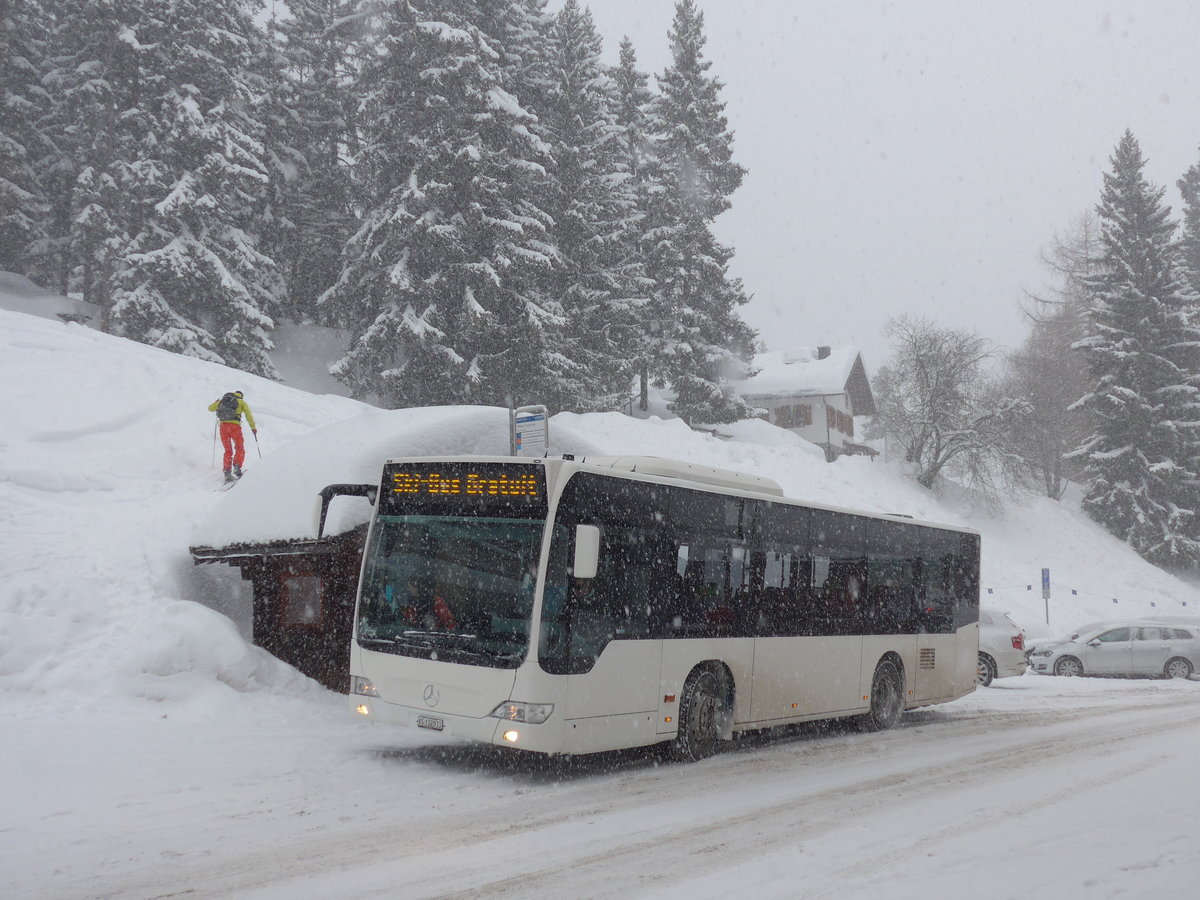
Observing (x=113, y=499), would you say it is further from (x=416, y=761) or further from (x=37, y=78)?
(x=37, y=78)

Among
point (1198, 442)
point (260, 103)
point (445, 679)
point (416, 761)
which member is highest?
point (260, 103)

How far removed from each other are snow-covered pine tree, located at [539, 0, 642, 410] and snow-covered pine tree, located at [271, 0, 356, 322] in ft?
35.9

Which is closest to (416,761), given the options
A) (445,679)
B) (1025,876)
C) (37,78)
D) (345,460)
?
(445,679)

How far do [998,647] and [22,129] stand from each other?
43.3 m

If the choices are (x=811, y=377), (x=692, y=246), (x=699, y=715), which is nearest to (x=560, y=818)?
(x=699, y=715)

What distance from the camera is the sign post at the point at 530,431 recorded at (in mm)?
12836

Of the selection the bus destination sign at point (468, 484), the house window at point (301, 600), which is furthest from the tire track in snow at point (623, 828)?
the house window at point (301, 600)

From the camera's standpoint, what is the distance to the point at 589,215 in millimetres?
38625

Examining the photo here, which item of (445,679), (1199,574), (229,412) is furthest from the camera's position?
(1199,574)

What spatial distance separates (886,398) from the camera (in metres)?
44.8

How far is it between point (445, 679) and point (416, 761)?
129 cm

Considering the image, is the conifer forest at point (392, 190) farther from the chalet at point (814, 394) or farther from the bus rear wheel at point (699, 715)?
the bus rear wheel at point (699, 715)

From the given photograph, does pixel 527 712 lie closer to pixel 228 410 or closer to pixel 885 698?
pixel 885 698

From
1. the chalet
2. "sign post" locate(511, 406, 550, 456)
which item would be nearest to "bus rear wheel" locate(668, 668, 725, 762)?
"sign post" locate(511, 406, 550, 456)
